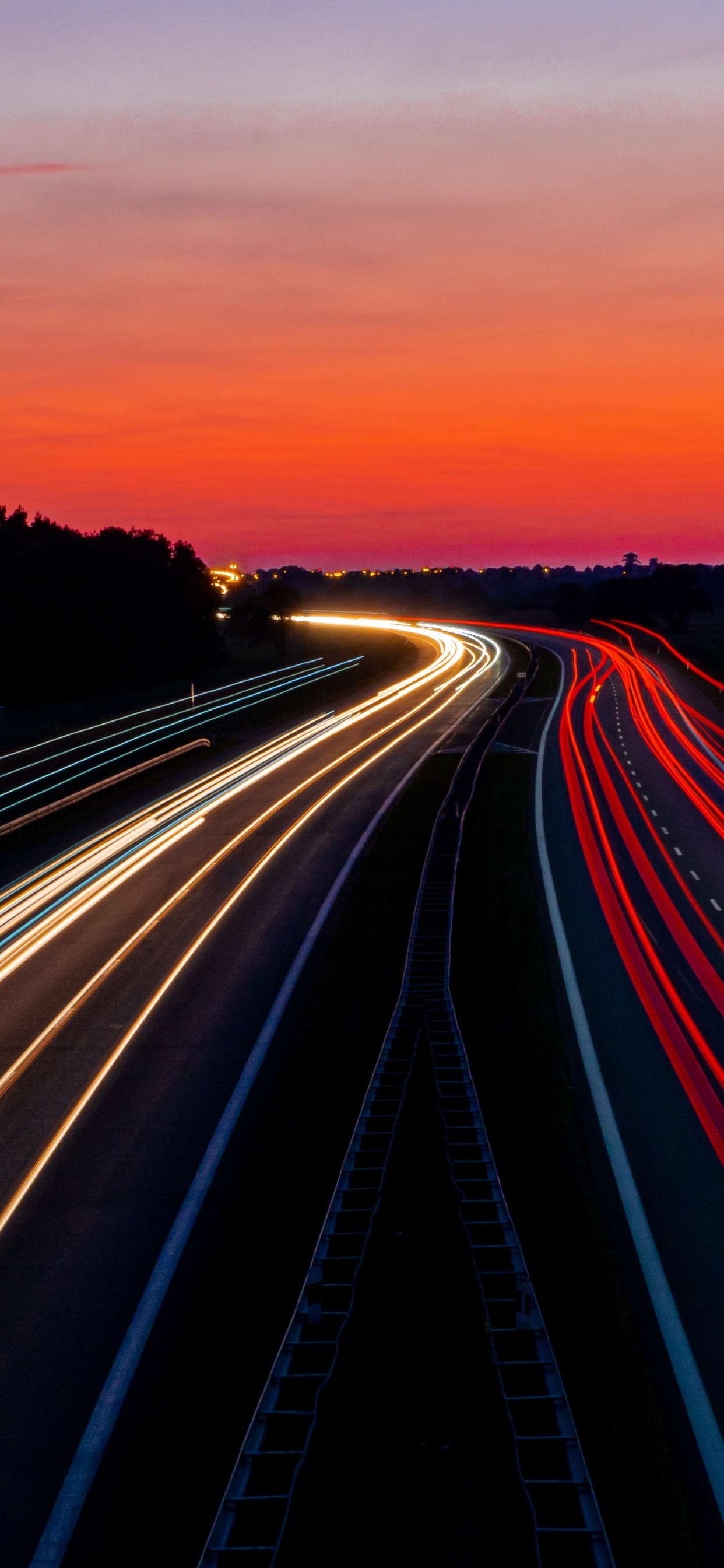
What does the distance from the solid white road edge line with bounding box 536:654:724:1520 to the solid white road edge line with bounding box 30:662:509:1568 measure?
6107mm

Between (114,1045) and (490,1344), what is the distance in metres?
12.2

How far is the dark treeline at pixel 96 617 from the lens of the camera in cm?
11075

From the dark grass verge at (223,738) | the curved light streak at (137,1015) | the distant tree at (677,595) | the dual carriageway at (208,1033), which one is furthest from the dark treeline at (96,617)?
the distant tree at (677,595)


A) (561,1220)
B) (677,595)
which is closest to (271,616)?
(677,595)

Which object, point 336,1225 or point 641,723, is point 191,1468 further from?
point 641,723

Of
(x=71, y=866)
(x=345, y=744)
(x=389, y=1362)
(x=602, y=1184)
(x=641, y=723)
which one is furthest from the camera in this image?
(x=641, y=723)

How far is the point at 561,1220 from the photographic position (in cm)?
1688

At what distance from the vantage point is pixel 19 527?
161375mm

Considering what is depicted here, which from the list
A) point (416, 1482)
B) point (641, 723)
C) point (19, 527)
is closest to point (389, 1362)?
point (416, 1482)

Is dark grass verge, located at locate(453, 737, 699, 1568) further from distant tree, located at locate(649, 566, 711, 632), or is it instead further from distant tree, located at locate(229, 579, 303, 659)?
distant tree, located at locate(649, 566, 711, 632)

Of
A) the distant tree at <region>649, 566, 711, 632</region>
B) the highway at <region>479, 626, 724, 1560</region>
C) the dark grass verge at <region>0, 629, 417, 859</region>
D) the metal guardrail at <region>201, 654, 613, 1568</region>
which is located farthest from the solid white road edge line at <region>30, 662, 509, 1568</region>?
the distant tree at <region>649, 566, 711, 632</region>

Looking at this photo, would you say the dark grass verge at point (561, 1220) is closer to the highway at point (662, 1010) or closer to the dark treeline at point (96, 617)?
the highway at point (662, 1010)

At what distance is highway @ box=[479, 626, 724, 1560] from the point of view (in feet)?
47.6

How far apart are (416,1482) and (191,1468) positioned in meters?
2.36
